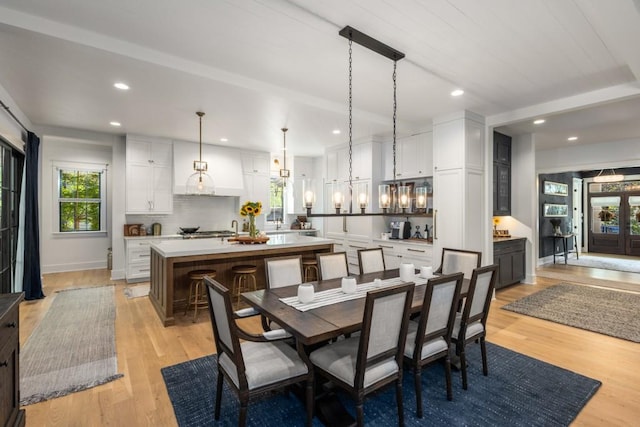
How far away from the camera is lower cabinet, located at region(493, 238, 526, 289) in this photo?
5043 mm

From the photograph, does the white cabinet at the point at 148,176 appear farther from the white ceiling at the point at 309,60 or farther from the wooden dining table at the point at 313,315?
the wooden dining table at the point at 313,315

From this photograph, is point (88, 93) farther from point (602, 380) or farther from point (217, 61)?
point (602, 380)

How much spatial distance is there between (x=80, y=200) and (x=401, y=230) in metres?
6.75

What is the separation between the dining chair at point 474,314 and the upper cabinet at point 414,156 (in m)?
2.88

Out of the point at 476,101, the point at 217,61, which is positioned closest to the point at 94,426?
the point at 217,61

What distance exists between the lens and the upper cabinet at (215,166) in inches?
238

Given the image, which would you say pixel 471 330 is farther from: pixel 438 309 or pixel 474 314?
pixel 438 309

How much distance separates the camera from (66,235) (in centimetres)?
663

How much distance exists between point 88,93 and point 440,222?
4.75 m

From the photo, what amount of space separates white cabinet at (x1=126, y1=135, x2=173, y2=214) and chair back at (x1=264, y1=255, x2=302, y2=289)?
158 inches

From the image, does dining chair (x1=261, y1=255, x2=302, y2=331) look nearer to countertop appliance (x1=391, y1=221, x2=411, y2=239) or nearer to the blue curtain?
countertop appliance (x1=391, y1=221, x2=411, y2=239)

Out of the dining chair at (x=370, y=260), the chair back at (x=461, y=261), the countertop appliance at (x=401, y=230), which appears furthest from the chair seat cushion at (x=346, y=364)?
the countertop appliance at (x=401, y=230)

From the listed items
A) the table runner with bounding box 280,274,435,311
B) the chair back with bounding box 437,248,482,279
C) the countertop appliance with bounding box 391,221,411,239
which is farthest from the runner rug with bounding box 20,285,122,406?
the countertop appliance with bounding box 391,221,411,239

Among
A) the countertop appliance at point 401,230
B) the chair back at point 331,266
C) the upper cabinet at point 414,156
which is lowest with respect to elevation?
the chair back at point 331,266
